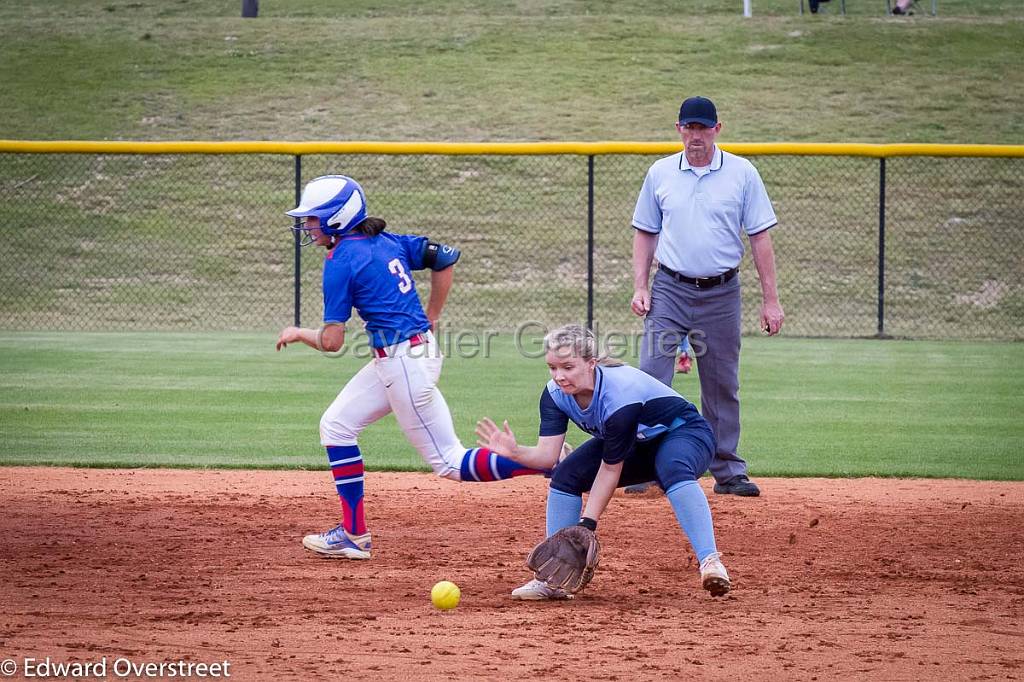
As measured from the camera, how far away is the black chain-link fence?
17984mm

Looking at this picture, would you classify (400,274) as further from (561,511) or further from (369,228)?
(561,511)

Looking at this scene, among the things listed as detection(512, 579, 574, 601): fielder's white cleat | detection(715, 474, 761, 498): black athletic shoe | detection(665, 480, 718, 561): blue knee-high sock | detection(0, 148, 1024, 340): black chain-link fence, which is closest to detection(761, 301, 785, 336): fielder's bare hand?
detection(715, 474, 761, 498): black athletic shoe

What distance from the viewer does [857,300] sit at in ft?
60.2

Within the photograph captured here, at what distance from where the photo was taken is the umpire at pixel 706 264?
7.25m

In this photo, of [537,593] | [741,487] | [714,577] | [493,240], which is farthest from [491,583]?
[493,240]

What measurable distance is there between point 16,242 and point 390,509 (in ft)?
49.9

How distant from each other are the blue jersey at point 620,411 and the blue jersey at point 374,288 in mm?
967

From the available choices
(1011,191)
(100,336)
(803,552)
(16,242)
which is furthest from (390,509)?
(1011,191)

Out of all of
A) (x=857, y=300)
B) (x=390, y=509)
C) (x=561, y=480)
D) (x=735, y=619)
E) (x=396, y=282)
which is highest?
(x=396, y=282)

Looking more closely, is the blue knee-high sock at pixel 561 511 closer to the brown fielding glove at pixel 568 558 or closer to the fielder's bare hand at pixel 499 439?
the brown fielding glove at pixel 568 558

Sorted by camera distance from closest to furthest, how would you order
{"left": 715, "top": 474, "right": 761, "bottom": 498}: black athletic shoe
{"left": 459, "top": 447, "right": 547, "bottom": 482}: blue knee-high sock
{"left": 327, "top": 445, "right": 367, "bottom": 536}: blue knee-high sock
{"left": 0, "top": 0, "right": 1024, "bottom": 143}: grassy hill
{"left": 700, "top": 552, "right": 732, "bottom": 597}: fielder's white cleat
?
{"left": 700, "top": 552, "right": 732, "bottom": 597}: fielder's white cleat, {"left": 459, "top": 447, "right": 547, "bottom": 482}: blue knee-high sock, {"left": 327, "top": 445, "right": 367, "bottom": 536}: blue knee-high sock, {"left": 715, "top": 474, "right": 761, "bottom": 498}: black athletic shoe, {"left": 0, "top": 0, "right": 1024, "bottom": 143}: grassy hill

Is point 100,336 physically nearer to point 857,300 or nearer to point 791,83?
point 857,300

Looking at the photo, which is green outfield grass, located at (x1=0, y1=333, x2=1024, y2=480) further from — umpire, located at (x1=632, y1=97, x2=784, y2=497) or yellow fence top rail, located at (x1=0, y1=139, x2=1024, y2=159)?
yellow fence top rail, located at (x1=0, y1=139, x2=1024, y2=159)

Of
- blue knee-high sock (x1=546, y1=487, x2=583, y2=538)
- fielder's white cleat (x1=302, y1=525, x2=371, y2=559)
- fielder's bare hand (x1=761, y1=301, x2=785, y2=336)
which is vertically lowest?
fielder's white cleat (x1=302, y1=525, x2=371, y2=559)
